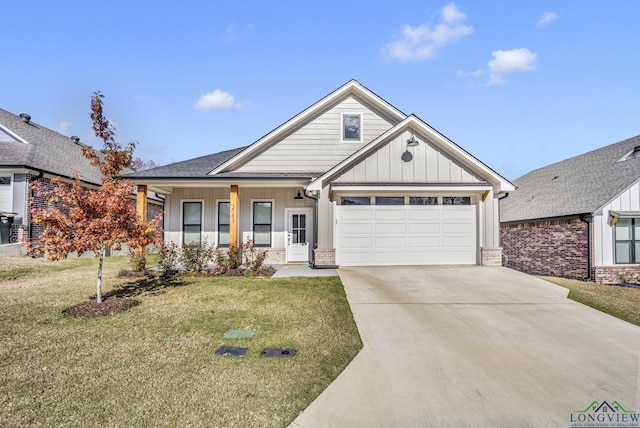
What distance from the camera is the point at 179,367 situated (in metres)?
4.26

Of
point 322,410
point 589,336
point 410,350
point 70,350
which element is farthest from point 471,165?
point 70,350

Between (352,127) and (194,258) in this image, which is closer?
(194,258)

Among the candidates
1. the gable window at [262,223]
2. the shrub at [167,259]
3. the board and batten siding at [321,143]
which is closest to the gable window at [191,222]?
the shrub at [167,259]

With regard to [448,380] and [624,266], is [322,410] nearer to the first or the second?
[448,380]

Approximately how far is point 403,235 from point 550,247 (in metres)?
8.62

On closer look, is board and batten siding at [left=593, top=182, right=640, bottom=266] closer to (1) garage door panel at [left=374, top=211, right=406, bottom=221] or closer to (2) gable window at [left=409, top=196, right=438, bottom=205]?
(2) gable window at [left=409, top=196, right=438, bottom=205]

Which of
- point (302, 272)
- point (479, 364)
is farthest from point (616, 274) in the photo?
point (479, 364)

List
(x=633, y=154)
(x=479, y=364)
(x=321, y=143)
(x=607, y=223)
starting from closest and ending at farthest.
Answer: (x=479, y=364) → (x=607, y=223) → (x=321, y=143) → (x=633, y=154)

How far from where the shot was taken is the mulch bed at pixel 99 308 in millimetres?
6637

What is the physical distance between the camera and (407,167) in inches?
468

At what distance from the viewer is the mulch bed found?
21.8 ft

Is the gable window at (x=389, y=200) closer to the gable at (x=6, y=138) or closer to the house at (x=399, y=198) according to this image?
the house at (x=399, y=198)

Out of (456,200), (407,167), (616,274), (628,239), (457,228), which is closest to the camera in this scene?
(407,167)

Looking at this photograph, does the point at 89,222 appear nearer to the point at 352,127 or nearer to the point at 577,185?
the point at 352,127
